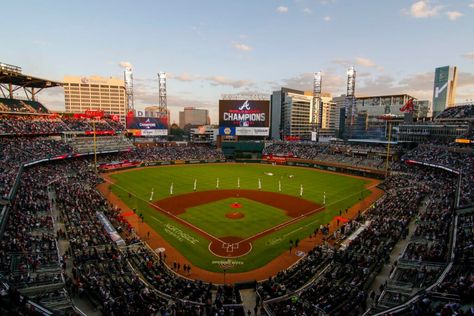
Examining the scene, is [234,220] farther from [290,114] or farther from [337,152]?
[290,114]

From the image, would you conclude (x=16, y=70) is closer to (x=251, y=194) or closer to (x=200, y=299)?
(x=251, y=194)

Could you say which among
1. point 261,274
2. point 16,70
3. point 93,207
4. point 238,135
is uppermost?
point 16,70

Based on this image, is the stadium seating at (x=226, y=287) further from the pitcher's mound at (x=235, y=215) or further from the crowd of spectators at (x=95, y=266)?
the pitcher's mound at (x=235, y=215)

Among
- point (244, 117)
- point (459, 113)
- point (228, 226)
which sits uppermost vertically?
point (459, 113)

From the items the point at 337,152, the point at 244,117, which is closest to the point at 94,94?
the point at 244,117

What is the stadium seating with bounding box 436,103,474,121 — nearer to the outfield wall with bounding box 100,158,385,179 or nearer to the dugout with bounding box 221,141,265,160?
the outfield wall with bounding box 100,158,385,179

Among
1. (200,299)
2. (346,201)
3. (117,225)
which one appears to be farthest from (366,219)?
(117,225)
